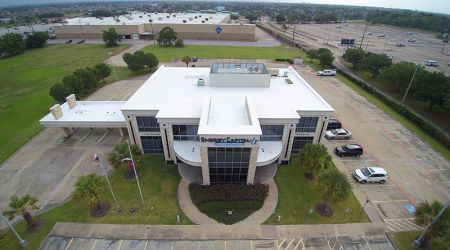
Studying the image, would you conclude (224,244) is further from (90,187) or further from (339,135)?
(339,135)

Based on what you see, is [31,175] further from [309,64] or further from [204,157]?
[309,64]

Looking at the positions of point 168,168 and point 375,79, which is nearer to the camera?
point 168,168

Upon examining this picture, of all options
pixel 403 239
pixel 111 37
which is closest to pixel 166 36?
pixel 111 37

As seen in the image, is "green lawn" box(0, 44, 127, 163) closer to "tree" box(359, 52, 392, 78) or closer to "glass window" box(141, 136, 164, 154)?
"glass window" box(141, 136, 164, 154)

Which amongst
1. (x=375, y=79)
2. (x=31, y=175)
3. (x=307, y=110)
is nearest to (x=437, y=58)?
(x=375, y=79)

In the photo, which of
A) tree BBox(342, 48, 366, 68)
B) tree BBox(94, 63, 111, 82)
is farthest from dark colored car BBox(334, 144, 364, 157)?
tree BBox(94, 63, 111, 82)
